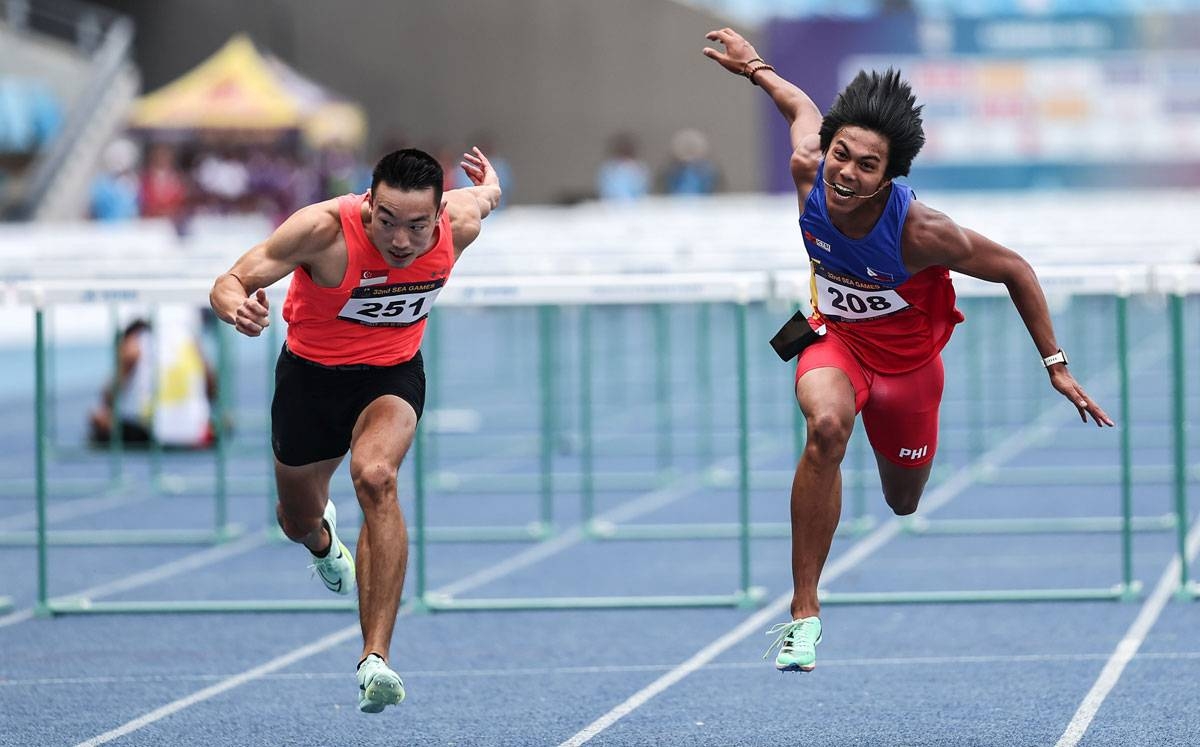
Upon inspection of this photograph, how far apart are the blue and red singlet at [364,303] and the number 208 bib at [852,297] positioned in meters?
1.18

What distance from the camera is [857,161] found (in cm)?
566

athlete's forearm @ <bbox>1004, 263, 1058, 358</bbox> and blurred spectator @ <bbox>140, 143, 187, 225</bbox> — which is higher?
blurred spectator @ <bbox>140, 143, 187, 225</bbox>

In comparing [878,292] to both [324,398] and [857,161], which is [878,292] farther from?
[324,398]

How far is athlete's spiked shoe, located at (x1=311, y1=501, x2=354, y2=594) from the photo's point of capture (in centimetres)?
706

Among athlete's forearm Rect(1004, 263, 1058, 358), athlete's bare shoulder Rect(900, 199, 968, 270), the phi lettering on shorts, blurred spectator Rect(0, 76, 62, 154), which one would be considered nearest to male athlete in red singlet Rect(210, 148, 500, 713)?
athlete's bare shoulder Rect(900, 199, 968, 270)

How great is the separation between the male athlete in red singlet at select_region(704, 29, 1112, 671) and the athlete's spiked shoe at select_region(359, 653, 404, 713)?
112cm

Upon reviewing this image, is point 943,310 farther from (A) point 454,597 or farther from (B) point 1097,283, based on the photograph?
(A) point 454,597

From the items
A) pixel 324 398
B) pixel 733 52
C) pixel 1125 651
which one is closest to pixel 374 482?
pixel 324 398

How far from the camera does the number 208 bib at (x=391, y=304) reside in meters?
6.11

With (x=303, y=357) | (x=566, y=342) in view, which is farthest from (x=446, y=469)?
(x=566, y=342)

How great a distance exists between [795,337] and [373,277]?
4.39 ft

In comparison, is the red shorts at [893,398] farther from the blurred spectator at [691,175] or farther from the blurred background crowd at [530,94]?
the blurred spectator at [691,175]

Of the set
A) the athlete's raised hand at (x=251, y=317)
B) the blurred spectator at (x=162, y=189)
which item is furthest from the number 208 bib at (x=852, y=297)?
the blurred spectator at (x=162, y=189)

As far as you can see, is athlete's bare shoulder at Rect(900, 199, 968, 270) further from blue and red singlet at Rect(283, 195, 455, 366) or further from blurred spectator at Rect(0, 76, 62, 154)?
blurred spectator at Rect(0, 76, 62, 154)
